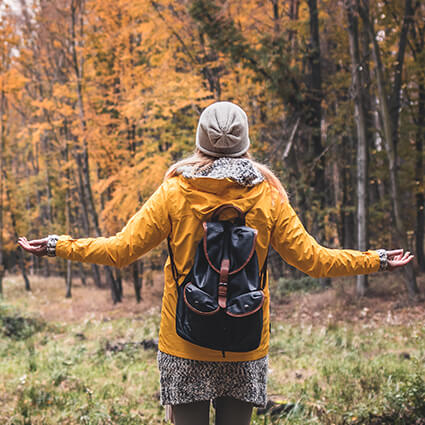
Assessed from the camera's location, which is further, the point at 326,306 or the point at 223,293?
the point at 326,306

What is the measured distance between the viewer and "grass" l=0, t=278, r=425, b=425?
3934mm

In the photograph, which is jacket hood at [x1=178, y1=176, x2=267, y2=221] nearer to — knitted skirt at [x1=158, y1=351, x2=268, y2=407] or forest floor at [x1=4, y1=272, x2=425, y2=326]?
knitted skirt at [x1=158, y1=351, x2=268, y2=407]

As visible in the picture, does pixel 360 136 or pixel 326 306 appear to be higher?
pixel 360 136

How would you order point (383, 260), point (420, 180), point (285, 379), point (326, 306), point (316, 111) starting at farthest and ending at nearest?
1. point (316, 111)
2. point (420, 180)
3. point (326, 306)
4. point (285, 379)
5. point (383, 260)

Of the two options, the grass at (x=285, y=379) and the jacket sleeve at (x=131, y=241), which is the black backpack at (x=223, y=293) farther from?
the grass at (x=285, y=379)

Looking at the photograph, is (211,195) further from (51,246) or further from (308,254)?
(51,246)

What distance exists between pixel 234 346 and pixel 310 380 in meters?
3.58

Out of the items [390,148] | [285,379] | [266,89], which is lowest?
[285,379]

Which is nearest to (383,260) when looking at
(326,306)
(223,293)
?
(223,293)

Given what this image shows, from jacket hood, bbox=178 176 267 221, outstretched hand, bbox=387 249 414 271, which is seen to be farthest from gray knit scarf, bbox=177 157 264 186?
outstretched hand, bbox=387 249 414 271

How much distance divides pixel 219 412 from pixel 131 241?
93 cm

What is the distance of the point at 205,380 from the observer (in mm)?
2074

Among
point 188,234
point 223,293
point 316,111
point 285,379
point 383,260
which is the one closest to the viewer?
point 223,293

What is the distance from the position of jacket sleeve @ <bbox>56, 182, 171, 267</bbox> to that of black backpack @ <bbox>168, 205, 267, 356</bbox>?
0.79ft
